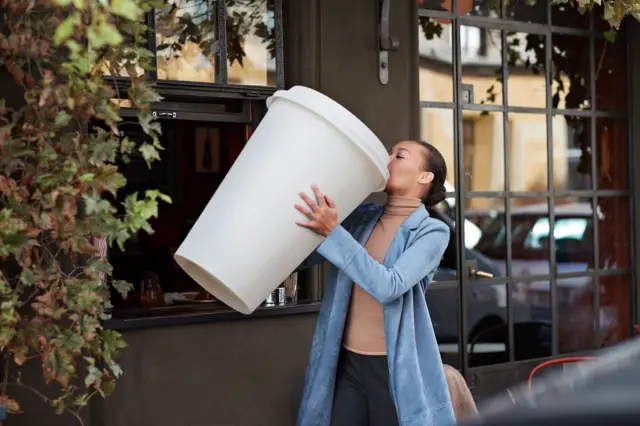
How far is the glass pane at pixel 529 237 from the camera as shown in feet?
20.8

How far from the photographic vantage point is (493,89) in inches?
246

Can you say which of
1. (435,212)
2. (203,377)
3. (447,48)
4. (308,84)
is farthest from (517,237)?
(203,377)

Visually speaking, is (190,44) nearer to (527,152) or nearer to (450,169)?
(450,169)

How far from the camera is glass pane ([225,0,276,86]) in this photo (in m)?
4.86

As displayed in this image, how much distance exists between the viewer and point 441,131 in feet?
19.7

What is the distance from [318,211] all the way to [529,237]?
11.7 feet

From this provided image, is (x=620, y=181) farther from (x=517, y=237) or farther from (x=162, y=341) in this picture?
(x=162, y=341)

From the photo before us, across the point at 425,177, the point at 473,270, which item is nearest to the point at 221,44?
the point at 425,177

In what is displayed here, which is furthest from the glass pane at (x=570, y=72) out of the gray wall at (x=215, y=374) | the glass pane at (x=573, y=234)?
the gray wall at (x=215, y=374)

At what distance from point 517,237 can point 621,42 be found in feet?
5.64

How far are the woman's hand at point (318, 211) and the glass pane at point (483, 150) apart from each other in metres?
3.06

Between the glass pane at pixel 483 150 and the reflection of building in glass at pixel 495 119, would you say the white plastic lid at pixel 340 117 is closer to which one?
the reflection of building in glass at pixel 495 119

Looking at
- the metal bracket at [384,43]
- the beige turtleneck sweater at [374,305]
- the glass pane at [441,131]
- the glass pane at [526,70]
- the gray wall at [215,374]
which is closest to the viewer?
the beige turtleneck sweater at [374,305]

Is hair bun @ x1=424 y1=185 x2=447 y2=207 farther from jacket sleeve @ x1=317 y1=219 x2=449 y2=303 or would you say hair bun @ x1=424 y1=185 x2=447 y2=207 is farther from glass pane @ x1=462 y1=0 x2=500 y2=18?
glass pane @ x1=462 y1=0 x2=500 y2=18
